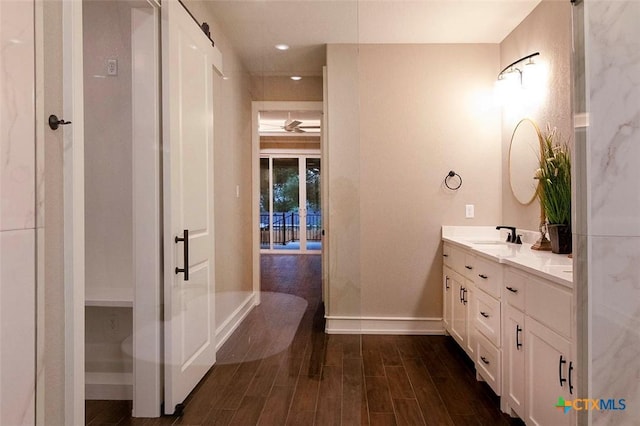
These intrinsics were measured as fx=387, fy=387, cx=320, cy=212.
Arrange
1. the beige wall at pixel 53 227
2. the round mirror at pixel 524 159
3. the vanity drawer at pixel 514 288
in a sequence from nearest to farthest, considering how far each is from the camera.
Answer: the beige wall at pixel 53 227, the vanity drawer at pixel 514 288, the round mirror at pixel 524 159

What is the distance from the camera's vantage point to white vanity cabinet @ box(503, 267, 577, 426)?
5.07ft

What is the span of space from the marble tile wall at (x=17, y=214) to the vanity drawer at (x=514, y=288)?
6.52ft

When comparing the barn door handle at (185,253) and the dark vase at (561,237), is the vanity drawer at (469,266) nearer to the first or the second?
the dark vase at (561,237)

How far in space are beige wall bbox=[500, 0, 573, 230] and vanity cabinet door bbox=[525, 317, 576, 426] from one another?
4.05 feet

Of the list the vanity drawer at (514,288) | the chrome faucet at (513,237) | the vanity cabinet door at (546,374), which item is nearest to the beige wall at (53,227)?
the vanity cabinet door at (546,374)

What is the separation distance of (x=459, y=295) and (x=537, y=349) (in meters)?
1.19

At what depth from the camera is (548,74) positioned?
266cm

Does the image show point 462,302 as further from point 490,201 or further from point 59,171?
point 59,171

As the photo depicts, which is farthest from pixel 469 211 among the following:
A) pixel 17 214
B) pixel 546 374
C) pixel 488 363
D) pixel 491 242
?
pixel 17 214

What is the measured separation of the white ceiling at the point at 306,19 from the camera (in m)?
1.86

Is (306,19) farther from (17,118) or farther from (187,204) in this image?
(17,118)

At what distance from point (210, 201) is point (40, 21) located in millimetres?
1028

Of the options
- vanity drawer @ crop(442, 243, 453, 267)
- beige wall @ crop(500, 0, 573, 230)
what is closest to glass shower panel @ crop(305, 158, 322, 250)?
beige wall @ crop(500, 0, 573, 230)

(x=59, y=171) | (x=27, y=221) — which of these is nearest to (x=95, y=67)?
(x=59, y=171)
